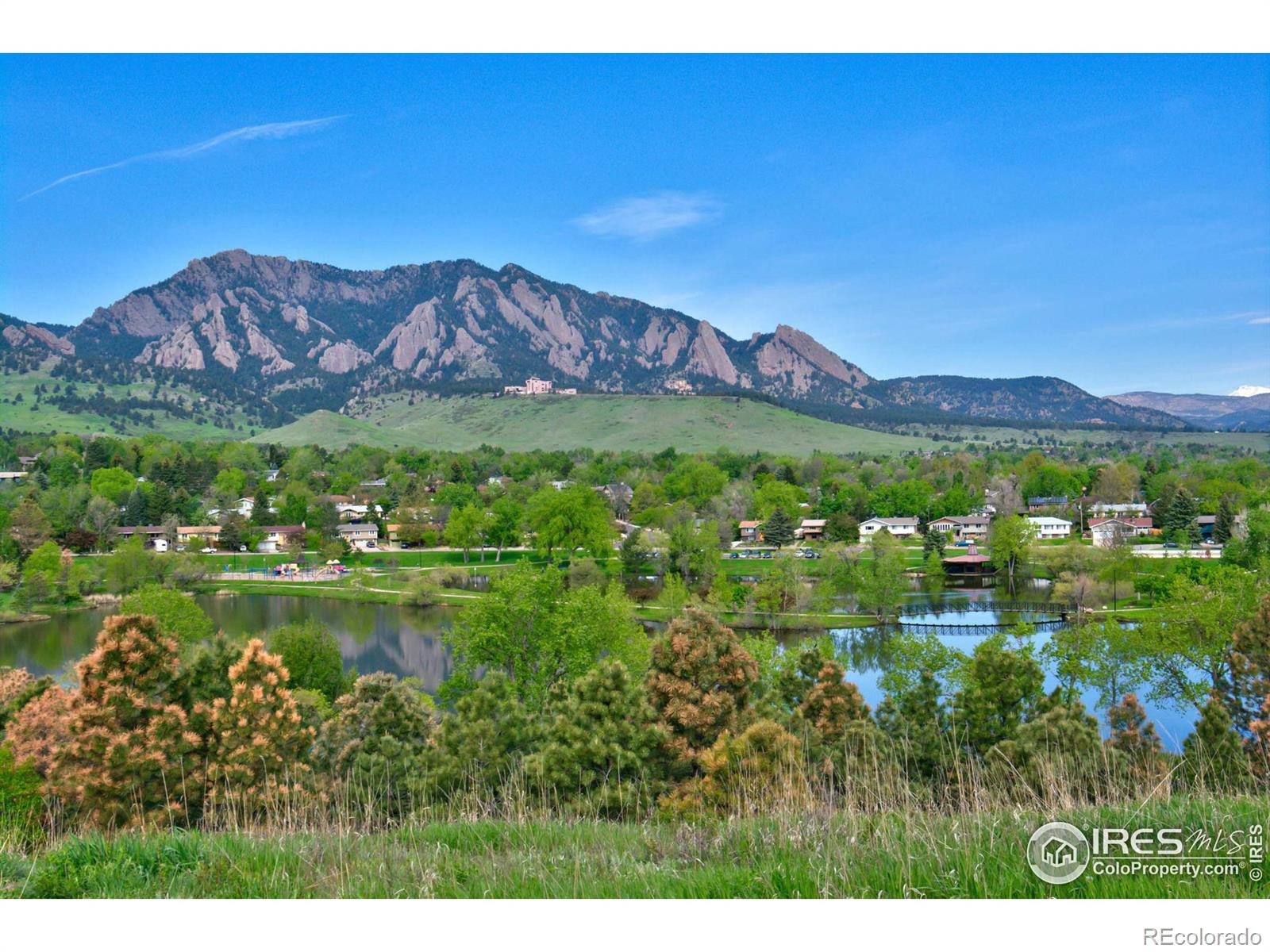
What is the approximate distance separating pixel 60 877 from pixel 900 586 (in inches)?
1021

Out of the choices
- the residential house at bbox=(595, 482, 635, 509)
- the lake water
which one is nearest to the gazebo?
the lake water

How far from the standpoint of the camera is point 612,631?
50.3 ft

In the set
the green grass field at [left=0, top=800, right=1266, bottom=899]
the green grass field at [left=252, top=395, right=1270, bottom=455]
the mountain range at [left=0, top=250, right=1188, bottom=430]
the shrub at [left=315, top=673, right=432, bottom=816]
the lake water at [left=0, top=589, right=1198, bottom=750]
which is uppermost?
the mountain range at [left=0, top=250, right=1188, bottom=430]

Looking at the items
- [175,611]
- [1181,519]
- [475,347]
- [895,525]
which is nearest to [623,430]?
[475,347]

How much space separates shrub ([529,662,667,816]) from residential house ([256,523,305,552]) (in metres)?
38.8

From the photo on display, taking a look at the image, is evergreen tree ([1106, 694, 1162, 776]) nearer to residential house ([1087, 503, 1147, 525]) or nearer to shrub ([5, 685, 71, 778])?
shrub ([5, 685, 71, 778])

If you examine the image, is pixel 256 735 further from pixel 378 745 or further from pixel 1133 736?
pixel 1133 736

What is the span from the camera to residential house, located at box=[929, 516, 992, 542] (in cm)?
4511

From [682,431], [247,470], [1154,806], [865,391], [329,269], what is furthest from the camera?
[329,269]

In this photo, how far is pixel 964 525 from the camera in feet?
152

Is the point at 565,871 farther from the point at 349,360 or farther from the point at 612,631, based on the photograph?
the point at 349,360

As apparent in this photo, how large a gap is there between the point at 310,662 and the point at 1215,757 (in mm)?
14274

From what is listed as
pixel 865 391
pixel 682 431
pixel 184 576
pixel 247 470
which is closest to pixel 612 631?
pixel 184 576

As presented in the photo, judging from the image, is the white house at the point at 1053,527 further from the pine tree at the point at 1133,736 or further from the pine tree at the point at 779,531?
the pine tree at the point at 1133,736
